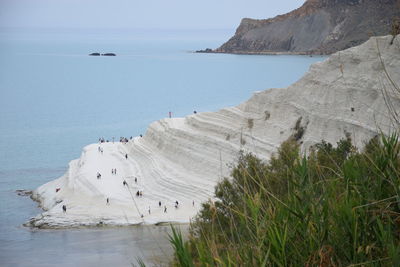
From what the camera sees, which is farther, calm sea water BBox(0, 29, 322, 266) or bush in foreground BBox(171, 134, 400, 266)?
calm sea water BBox(0, 29, 322, 266)

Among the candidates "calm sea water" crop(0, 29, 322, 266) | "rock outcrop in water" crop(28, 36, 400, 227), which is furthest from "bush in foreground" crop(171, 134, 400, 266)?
"rock outcrop in water" crop(28, 36, 400, 227)

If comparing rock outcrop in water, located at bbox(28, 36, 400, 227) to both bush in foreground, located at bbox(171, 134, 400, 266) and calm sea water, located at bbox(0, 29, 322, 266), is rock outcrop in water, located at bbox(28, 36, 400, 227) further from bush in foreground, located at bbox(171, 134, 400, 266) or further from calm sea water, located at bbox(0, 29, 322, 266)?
bush in foreground, located at bbox(171, 134, 400, 266)

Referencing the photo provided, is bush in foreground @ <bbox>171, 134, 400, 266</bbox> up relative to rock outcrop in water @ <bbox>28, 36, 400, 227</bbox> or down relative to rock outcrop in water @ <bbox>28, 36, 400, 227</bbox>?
up

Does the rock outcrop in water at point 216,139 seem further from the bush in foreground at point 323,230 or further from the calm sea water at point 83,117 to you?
the bush in foreground at point 323,230

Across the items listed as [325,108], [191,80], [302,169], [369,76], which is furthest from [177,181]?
[191,80]

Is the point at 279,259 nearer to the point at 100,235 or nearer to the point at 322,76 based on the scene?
the point at 100,235

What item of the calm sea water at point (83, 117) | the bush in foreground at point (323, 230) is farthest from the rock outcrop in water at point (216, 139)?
the bush in foreground at point (323, 230)

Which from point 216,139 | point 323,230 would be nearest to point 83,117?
point 216,139
